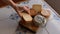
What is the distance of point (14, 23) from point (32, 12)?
0.11 metres

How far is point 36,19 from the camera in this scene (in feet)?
2.22

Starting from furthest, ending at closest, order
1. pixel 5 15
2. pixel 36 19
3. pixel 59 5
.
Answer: pixel 59 5
pixel 5 15
pixel 36 19

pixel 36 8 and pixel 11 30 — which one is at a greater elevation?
pixel 36 8

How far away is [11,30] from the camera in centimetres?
70

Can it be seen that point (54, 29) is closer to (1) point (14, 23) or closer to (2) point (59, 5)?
(1) point (14, 23)

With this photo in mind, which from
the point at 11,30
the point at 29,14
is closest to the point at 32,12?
the point at 29,14

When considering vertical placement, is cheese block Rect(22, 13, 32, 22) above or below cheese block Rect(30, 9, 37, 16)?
below

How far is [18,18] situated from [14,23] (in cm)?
4

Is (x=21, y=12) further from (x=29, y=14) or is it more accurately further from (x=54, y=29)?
(x=54, y=29)

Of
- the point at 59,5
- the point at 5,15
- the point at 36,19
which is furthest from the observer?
the point at 59,5

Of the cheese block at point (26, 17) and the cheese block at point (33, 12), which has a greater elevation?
the cheese block at point (33, 12)

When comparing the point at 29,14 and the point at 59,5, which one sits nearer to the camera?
the point at 29,14

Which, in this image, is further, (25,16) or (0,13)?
(0,13)

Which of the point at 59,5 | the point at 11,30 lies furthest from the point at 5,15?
the point at 59,5
